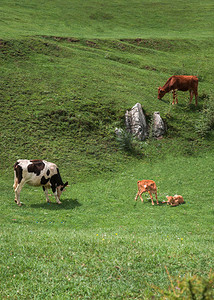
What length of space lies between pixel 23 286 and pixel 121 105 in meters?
21.9

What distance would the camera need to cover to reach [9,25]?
46.1m

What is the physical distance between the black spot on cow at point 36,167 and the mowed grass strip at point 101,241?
1.86 metres

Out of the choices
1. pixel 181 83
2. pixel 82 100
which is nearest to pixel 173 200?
pixel 82 100

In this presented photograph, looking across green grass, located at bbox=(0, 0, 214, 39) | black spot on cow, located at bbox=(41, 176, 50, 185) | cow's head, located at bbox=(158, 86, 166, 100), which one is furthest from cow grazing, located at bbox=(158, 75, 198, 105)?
green grass, located at bbox=(0, 0, 214, 39)

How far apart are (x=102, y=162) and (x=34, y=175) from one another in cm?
784

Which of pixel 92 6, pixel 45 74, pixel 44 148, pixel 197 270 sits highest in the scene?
pixel 92 6

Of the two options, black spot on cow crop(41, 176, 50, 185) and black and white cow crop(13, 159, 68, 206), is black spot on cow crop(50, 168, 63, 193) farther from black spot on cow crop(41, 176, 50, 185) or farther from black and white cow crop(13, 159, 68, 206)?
black spot on cow crop(41, 176, 50, 185)

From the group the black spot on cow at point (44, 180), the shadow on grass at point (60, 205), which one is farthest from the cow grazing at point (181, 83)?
the black spot on cow at point (44, 180)

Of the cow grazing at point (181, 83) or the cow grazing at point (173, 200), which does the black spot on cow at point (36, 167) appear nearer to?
the cow grazing at point (173, 200)

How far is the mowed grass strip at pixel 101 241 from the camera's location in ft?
21.5

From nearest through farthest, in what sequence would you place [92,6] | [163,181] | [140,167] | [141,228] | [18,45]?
[141,228]
[163,181]
[140,167]
[18,45]
[92,6]

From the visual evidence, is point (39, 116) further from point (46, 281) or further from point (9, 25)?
point (9, 25)

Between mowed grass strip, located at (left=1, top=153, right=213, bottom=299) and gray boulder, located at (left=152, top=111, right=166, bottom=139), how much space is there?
7.91 metres

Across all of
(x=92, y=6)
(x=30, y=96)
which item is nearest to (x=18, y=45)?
(x=30, y=96)
